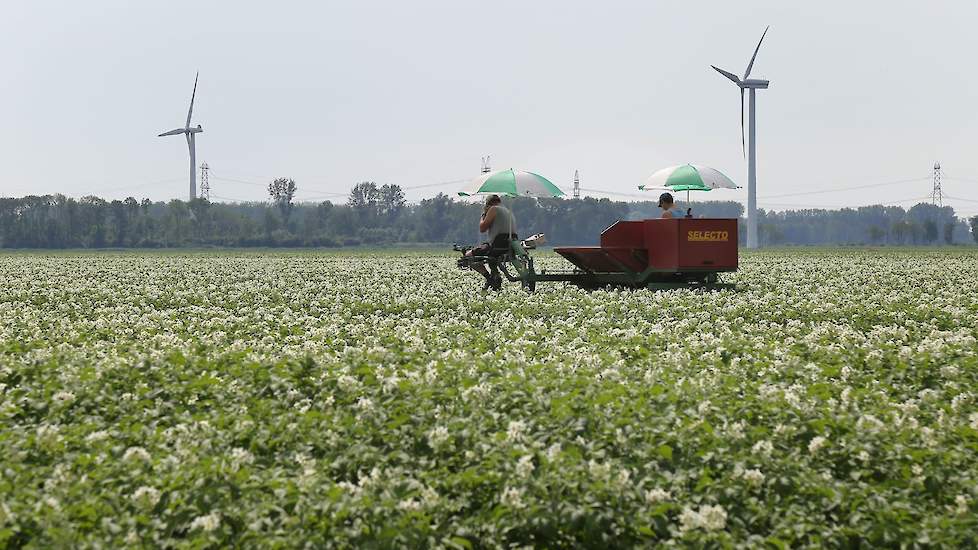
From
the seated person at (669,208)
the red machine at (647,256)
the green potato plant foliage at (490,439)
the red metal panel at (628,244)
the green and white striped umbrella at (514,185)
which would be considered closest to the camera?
the green potato plant foliage at (490,439)

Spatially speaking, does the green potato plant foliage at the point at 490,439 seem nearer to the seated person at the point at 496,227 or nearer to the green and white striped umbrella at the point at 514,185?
the seated person at the point at 496,227

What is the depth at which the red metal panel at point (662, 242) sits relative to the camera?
76.0 ft

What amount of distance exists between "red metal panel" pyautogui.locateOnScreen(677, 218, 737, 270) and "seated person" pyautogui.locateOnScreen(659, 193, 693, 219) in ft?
2.32

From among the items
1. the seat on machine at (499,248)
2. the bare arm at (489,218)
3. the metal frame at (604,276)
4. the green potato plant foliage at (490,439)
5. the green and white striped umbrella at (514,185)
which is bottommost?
the green potato plant foliage at (490,439)

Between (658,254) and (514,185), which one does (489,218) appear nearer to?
(658,254)

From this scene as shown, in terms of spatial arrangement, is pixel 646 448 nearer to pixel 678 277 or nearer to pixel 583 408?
pixel 583 408

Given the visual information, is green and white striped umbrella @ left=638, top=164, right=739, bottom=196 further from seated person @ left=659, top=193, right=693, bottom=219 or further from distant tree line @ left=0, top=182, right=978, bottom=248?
distant tree line @ left=0, top=182, right=978, bottom=248

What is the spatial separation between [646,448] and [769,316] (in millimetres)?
11002

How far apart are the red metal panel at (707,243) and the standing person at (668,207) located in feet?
2.76

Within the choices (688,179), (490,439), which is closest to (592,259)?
(688,179)

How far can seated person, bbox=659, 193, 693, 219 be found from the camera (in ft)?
78.6

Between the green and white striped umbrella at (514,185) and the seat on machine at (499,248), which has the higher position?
the green and white striped umbrella at (514,185)

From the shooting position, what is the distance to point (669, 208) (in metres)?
24.2

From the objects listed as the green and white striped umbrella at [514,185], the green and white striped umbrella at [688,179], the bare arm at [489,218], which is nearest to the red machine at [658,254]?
the bare arm at [489,218]
